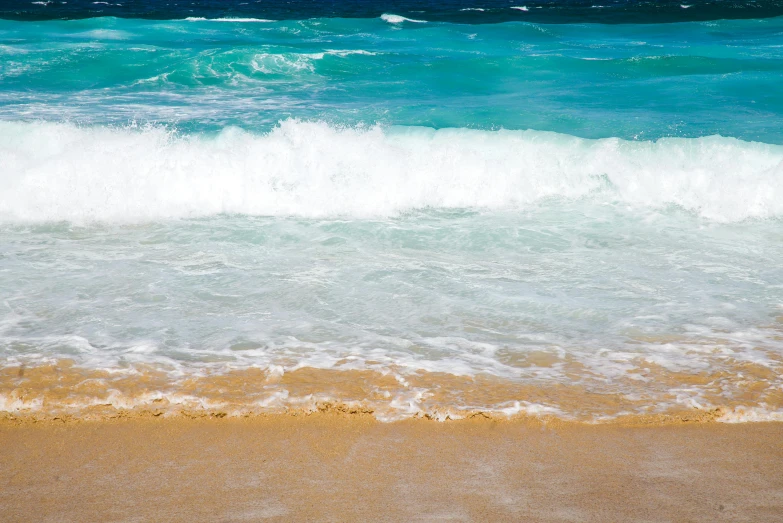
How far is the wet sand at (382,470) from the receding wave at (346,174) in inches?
175

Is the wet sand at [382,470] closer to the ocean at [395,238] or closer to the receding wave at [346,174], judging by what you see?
the ocean at [395,238]

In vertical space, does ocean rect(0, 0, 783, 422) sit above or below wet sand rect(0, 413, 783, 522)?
above

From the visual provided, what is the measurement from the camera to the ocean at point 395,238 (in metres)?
3.80

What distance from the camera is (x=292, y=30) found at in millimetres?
23438

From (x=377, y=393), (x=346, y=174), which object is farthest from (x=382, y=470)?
(x=346, y=174)

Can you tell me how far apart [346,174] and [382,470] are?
579 centimetres

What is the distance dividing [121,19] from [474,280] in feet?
79.7

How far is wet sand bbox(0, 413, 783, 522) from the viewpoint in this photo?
2727mm

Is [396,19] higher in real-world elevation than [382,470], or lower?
higher

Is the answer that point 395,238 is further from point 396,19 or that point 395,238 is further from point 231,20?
point 231,20

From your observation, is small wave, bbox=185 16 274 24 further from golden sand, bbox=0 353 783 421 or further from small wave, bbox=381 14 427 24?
golden sand, bbox=0 353 783 421

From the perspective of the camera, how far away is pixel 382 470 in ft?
9.90

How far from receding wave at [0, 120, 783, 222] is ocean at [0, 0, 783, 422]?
0.12 ft

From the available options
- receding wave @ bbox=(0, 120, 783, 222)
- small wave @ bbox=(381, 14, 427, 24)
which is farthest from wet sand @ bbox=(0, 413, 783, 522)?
small wave @ bbox=(381, 14, 427, 24)
